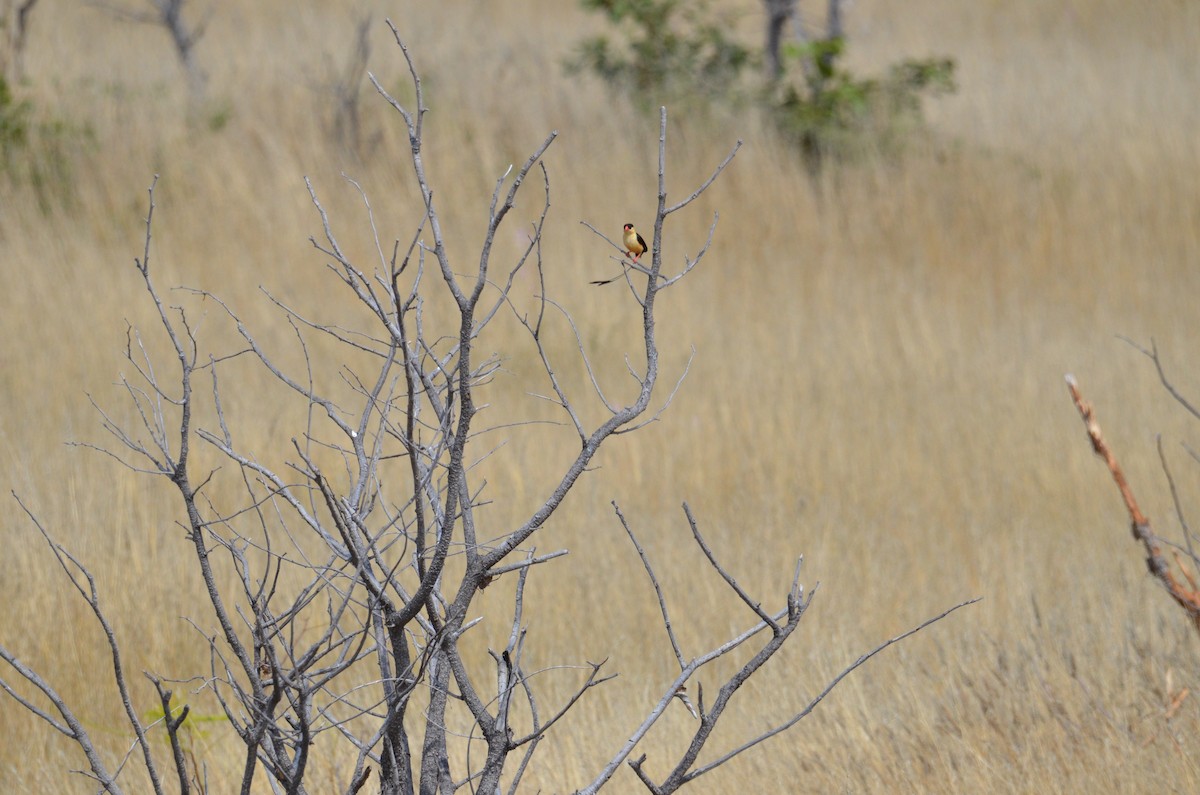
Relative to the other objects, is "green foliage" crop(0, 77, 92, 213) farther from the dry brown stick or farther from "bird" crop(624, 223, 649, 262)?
the dry brown stick

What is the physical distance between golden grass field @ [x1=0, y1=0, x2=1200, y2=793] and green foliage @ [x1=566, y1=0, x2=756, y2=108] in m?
0.28

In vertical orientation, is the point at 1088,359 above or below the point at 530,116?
below

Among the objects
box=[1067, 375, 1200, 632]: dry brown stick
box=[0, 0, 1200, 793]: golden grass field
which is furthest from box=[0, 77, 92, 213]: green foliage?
box=[1067, 375, 1200, 632]: dry brown stick

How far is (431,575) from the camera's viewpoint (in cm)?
159

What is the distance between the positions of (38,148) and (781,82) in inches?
217

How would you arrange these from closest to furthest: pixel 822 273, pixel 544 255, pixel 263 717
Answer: pixel 263 717 < pixel 544 255 < pixel 822 273

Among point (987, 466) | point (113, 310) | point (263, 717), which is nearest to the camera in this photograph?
point (263, 717)

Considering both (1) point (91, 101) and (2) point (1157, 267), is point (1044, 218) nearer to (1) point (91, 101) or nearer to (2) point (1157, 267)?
(2) point (1157, 267)

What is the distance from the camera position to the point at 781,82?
30.9 feet

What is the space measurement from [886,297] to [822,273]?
0.42 metres

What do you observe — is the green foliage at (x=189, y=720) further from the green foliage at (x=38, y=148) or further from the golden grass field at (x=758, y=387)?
the green foliage at (x=38, y=148)

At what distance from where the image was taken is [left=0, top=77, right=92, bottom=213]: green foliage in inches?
286

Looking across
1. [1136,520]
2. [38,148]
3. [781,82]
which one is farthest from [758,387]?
[38,148]

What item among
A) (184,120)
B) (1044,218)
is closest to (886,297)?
(1044,218)
